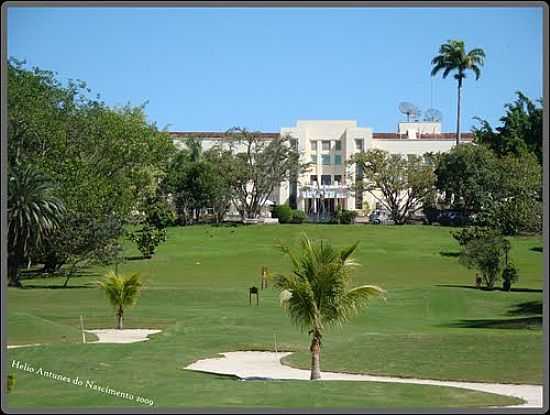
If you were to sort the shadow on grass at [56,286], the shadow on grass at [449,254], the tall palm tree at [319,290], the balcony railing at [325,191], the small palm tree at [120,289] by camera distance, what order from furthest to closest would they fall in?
the balcony railing at [325,191]
the shadow on grass at [449,254]
the shadow on grass at [56,286]
the small palm tree at [120,289]
the tall palm tree at [319,290]

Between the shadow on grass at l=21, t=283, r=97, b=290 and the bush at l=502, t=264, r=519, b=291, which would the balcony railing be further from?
the bush at l=502, t=264, r=519, b=291

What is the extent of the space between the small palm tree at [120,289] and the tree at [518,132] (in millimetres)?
72308

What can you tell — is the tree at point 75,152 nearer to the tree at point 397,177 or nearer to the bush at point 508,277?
the bush at point 508,277

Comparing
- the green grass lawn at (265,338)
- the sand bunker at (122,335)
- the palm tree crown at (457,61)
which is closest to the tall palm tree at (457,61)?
the palm tree crown at (457,61)

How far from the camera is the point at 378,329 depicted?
1476 inches

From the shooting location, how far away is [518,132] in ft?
357

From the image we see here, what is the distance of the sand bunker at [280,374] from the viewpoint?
22188 millimetres

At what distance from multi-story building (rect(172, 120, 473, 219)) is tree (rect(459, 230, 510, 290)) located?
64.6m

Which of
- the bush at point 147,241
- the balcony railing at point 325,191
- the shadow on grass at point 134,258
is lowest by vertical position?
the shadow on grass at point 134,258

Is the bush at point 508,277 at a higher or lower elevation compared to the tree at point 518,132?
lower

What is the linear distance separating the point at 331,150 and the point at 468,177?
99.0 ft

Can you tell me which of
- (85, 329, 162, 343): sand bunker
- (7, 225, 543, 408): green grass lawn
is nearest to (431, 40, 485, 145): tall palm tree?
(7, 225, 543, 408): green grass lawn

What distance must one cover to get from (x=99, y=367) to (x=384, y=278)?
42.4 m

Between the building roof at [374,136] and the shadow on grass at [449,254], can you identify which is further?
the building roof at [374,136]
